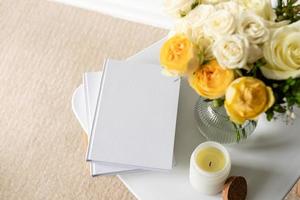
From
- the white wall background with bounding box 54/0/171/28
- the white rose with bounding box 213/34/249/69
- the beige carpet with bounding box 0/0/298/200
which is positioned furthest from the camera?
the white wall background with bounding box 54/0/171/28

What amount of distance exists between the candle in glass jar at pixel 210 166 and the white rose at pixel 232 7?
0.92 ft

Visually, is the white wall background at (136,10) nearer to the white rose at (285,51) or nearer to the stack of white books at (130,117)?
the stack of white books at (130,117)

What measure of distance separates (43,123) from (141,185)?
709 millimetres

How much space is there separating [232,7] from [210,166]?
1.04ft

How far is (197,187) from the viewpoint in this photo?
86 cm

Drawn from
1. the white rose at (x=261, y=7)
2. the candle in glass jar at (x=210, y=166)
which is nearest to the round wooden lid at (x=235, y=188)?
the candle in glass jar at (x=210, y=166)

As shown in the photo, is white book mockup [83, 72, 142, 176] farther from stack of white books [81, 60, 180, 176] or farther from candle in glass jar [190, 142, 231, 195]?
candle in glass jar [190, 142, 231, 195]

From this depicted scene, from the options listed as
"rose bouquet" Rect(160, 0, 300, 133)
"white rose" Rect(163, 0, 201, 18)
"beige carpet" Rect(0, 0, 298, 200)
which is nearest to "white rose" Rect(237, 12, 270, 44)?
"rose bouquet" Rect(160, 0, 300, 133)

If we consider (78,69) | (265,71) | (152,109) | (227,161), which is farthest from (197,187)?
(78,69)

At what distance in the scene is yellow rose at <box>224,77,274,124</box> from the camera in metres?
0.63

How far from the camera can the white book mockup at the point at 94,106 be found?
88 centimetres

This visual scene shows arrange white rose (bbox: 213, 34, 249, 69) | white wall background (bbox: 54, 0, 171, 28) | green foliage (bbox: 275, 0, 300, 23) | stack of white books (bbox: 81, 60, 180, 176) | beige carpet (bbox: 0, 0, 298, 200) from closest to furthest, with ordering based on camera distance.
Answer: white rose (bbox: 213, 34, 249, 69)
green foliage (bbox: 275, 0, 300, 23)
stack of white books (bbox: 81, 60, 180, 176)
beige carpet (bbox: 0, 0, 298, 200)
white wall background (bbox: 54, 0, 171, 28)

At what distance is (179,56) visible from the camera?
67 centimetres

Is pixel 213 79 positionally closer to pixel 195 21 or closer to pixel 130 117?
pixel 195 21
